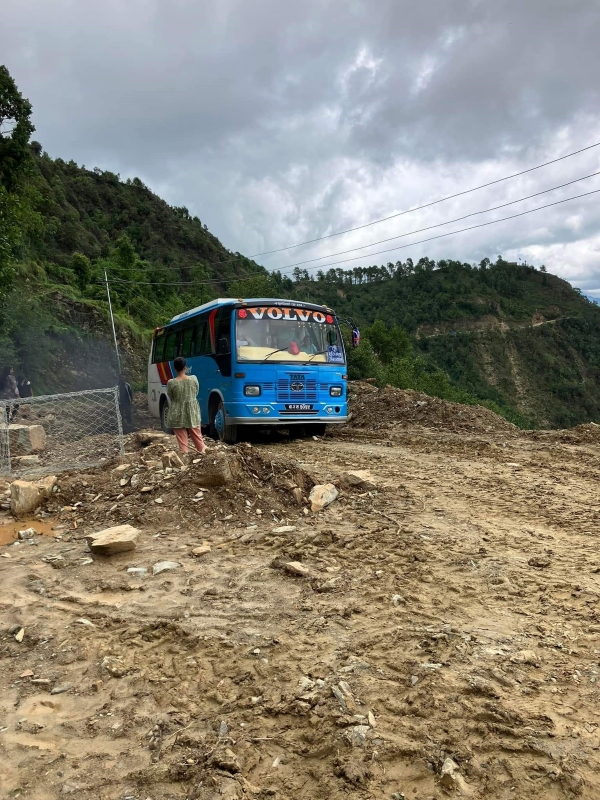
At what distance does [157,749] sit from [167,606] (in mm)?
1334

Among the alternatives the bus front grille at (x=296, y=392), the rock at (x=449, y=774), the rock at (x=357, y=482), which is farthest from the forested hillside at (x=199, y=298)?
the rock at (x=449, y=774)

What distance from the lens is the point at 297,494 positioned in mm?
5680

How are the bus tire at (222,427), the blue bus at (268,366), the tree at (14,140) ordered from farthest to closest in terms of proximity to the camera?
the tree at (14,140) < the bus tire at (222,427) < the blue bus at (268,366)

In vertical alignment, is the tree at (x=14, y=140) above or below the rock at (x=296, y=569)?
above

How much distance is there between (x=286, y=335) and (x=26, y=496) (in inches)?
228

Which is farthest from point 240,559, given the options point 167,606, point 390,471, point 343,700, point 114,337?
point 114,337

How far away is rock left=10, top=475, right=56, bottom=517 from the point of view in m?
5.85

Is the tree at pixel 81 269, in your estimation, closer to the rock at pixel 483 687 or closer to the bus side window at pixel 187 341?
the bus side window at pixel 187 341

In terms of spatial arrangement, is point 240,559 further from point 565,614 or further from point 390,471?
point 390,471

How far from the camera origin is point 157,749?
230 cm

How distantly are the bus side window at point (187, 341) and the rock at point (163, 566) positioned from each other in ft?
27.2

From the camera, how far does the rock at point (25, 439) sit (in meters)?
9.59

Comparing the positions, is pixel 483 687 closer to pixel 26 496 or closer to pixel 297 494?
pixel 297 494

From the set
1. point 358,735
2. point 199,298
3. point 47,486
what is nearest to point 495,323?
point 199,298
